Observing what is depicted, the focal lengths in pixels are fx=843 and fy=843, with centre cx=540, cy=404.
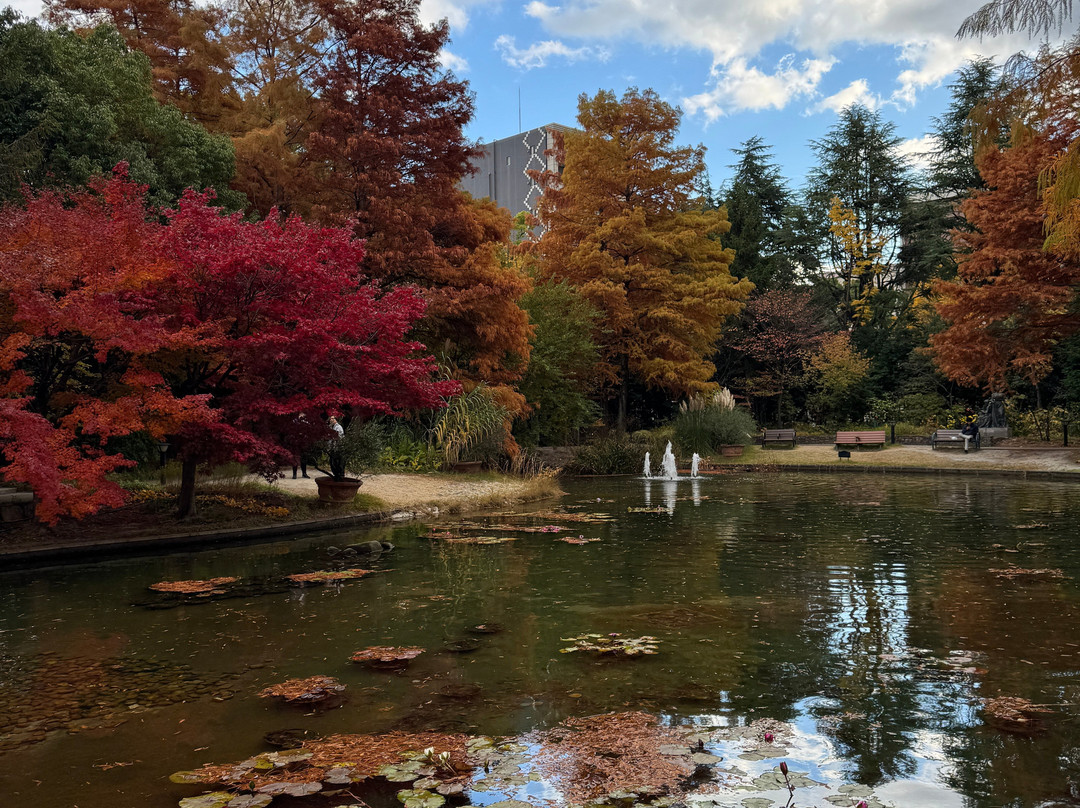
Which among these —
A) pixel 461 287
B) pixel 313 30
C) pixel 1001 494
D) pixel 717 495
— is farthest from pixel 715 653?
pixel 313 30

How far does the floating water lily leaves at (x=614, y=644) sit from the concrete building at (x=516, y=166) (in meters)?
46.9

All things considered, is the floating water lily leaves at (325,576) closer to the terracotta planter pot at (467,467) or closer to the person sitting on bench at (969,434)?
the terracotta planter pot at (467,467)

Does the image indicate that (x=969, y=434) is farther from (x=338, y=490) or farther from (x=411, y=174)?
(x=338, y=490)

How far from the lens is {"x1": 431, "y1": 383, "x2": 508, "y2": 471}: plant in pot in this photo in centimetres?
1759

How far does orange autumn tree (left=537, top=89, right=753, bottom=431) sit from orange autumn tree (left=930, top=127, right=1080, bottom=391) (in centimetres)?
665

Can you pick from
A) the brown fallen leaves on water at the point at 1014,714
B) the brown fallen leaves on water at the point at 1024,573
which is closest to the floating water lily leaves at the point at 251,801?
the brown fallen leaves on water at the point at 1014,714

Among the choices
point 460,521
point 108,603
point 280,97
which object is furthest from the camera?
point 280,97

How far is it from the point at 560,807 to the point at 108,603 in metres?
5.88

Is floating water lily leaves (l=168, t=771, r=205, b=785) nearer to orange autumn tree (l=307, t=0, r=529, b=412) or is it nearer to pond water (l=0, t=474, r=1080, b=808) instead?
pond water (l=0, t=474, r=1080, b=808)

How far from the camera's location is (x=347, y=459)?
13656mm

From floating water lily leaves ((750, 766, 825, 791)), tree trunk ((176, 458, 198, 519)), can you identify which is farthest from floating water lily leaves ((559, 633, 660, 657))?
tree trunk ((176, 458, 198, 519))

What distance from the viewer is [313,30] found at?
81.3 feet

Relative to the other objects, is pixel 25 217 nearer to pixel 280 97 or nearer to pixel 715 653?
pixel 715 653

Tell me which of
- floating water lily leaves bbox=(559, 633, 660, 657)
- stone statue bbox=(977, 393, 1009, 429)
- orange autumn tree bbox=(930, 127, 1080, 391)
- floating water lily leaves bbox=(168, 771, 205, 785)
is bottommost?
floating water lily leaves bbox=(168, 771, 205, 785)
